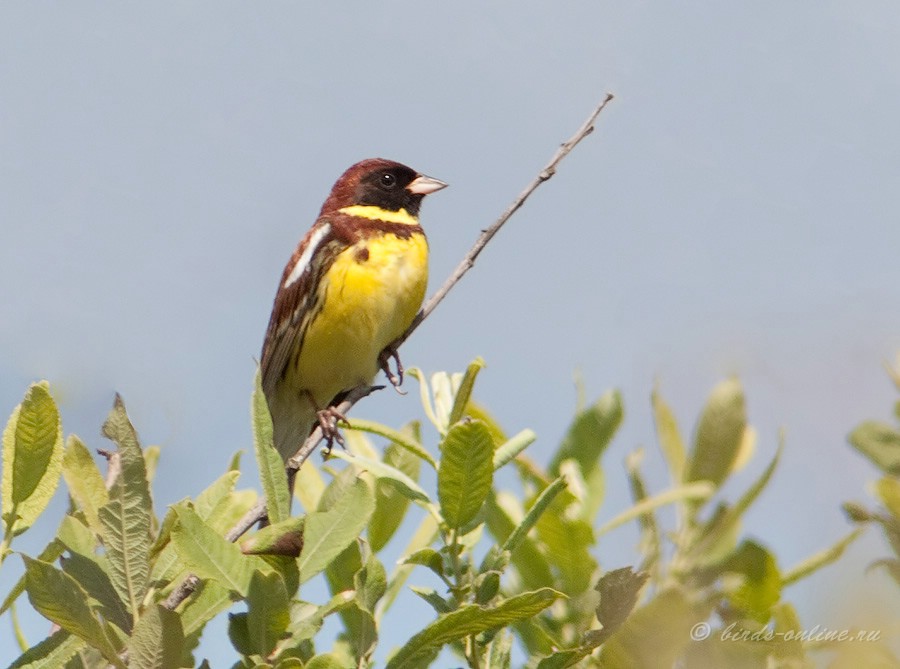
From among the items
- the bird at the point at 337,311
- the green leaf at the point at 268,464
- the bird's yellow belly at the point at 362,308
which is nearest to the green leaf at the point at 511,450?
the green leaf at the point at 268,464

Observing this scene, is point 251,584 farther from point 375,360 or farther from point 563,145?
point 375,360

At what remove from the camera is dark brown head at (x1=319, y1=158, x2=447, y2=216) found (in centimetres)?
597

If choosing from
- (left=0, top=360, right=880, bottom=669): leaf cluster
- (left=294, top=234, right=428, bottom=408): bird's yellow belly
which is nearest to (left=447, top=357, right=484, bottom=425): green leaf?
(left=0, top=360, right=880, bottom=669): leaf cluster

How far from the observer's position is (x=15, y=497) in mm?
1970

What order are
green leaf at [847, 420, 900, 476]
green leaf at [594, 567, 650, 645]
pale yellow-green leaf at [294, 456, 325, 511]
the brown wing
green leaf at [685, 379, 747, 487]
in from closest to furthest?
green leaf at [594, 567, 650, 645], green leaf at [847, 420, 900, 476], green leaf at [685, 379, 747, 487], pale yellow-green leaf at [294, 456, 325, 511], the brown wing

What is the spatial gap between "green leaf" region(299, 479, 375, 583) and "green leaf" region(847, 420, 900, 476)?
31.3 inches

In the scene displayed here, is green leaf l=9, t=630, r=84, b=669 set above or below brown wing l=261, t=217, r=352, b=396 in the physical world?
below

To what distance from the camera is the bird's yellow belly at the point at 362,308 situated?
196 inches

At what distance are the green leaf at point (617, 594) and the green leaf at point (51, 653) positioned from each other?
866 millimetres

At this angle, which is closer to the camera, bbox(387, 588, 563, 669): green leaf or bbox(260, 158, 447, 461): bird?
bbox(387, 588, 563, 669): green leaf

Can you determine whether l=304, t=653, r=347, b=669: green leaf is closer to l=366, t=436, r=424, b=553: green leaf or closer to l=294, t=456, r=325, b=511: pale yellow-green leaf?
l=366, t=436, r=424, b=553: green leaf

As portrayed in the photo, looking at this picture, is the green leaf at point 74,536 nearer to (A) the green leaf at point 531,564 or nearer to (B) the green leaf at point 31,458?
(B) the green leaf at point 31,458

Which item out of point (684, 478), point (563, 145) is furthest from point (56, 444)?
point (563, 145)

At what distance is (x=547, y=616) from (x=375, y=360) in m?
2.86
